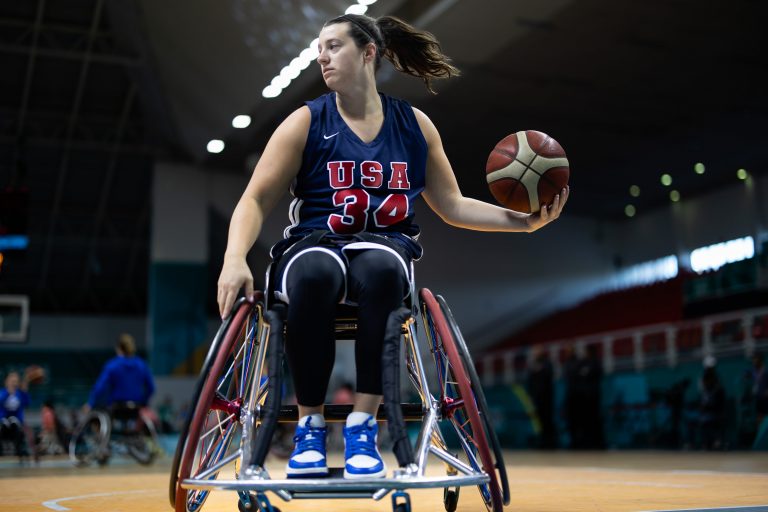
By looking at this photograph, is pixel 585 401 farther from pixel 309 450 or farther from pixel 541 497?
pixel 309 450

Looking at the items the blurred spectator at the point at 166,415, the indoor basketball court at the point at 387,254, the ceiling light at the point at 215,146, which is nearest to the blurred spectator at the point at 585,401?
the indoor basketball court at the point at 387,254

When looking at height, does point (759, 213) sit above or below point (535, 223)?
above

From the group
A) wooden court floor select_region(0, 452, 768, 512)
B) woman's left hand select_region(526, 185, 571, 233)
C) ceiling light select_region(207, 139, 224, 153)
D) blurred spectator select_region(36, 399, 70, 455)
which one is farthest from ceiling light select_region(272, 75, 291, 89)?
woman's left hand select_region(526, 185, 571, 233)

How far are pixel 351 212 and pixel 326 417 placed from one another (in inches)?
23.0

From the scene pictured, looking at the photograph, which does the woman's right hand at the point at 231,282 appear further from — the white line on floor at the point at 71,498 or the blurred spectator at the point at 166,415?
the blurred spectator at the point at 166,415

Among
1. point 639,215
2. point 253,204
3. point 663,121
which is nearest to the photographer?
point 253,204

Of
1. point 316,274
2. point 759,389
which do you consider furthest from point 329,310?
point 759,389

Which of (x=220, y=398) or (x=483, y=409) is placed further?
(x=220, y=398)

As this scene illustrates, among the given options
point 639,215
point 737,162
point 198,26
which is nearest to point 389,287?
point 198,26

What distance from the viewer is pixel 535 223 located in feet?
8.72

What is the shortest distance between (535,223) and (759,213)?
1775 cm

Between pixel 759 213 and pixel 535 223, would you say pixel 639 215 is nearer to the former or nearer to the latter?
pixel 759 213

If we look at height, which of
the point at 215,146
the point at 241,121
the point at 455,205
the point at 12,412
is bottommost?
the point at 12,412

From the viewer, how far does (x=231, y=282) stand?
7.36 ft
